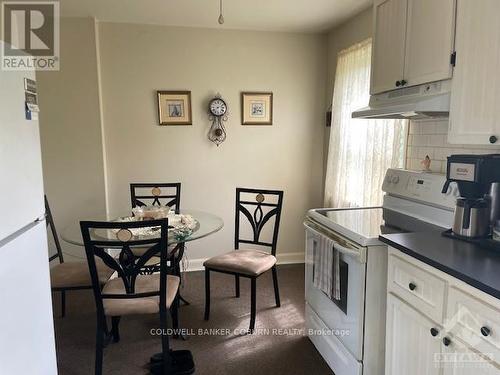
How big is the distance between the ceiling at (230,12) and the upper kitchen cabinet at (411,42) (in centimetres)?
83

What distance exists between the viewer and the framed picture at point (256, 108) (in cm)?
374

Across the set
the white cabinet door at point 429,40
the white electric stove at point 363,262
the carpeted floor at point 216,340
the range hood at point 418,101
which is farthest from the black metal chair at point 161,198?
the white cabinet door at point 429,40

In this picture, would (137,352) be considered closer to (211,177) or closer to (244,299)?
(244,299)

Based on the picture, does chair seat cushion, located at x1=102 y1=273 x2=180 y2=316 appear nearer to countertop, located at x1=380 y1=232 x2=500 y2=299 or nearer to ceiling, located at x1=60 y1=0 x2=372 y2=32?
countertop, located at x1=380 y1=232 x2=500 y2=299

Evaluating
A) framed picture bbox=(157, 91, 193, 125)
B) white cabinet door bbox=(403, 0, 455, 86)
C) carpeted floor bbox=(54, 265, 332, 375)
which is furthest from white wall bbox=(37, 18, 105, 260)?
white cabinet door bbox=(403, 0, 455, 86)

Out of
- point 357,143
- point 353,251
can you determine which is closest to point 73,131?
point 357,143

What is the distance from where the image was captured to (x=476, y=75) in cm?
162

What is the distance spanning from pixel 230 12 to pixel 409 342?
2817mm

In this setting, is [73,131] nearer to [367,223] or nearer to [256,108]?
[256,108]

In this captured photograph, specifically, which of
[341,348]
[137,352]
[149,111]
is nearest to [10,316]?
[137,352]

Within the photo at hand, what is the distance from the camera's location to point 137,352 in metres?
2.39

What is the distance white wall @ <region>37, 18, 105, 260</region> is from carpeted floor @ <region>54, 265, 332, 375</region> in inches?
33.4

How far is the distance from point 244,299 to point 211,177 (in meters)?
1.30

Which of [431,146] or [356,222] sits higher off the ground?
[431,146]
